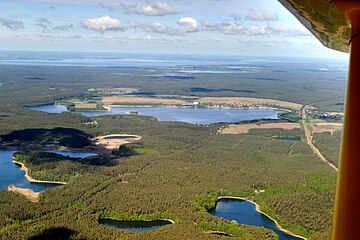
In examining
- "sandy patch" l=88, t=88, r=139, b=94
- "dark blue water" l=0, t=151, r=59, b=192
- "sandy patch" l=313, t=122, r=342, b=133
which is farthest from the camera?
"sandy patch" l=88, t=88, r=139, b=94

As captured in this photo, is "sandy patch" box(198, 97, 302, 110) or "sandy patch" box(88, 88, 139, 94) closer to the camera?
"sandy patch" box(198, 97, 302, 110)

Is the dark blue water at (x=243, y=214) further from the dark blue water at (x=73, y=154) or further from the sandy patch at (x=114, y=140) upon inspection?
the sandy patch at (x=114, y=140)

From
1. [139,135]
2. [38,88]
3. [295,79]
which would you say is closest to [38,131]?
[139,135]

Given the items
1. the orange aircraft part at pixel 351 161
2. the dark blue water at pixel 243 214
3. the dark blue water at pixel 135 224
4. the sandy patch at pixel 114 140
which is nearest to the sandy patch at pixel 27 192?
the dark blue water at pixel 135 224

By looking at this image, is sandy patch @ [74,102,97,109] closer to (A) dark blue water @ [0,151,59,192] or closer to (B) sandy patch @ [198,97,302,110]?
(B) sandy patch @ [198,97,302,110]

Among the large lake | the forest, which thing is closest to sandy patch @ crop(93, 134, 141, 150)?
the forest

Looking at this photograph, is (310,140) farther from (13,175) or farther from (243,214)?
(13,175)

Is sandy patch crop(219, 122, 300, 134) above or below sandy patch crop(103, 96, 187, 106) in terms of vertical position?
below
